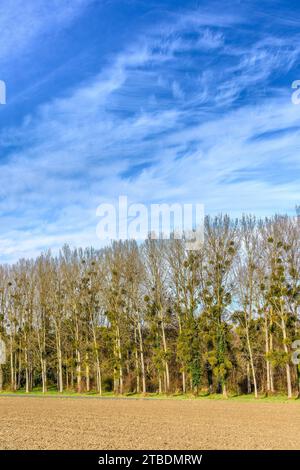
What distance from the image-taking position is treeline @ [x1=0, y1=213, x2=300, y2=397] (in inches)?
2072

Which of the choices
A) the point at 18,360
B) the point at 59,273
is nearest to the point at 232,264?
the point at 59,273

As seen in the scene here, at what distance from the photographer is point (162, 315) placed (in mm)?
59500

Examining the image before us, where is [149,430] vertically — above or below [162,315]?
below

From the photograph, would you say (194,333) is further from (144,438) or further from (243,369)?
(144,438)

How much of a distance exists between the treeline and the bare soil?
19163 mm

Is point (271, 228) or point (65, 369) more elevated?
point (271, 228)

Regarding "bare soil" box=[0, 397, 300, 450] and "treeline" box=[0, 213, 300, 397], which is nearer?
"bare soil" box=[0, 397, 300, 450]

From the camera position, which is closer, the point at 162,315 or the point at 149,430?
the point at 149,430

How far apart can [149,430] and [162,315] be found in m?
35.4

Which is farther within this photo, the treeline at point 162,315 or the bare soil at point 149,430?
the treeline at point 162,315

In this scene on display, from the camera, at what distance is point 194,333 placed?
54.9 metres

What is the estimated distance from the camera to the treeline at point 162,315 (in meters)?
52.6

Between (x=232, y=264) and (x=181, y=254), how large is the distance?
643cm

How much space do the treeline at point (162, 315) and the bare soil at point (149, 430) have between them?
1916 centimetres
